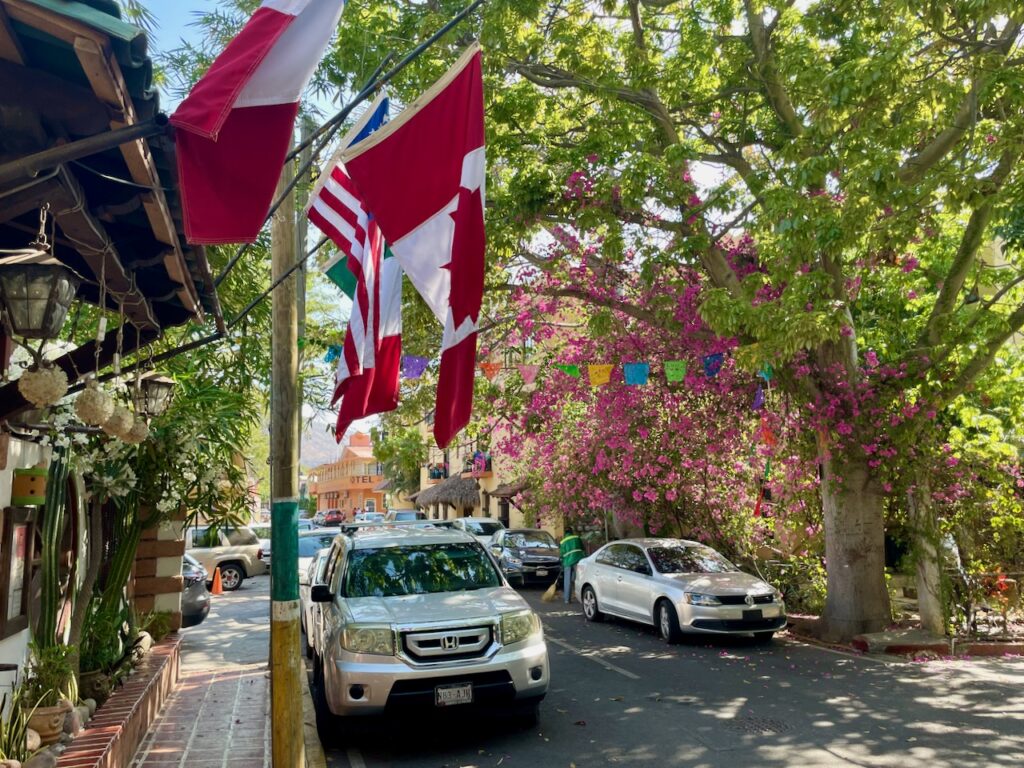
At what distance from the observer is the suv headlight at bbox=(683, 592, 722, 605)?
12.2m

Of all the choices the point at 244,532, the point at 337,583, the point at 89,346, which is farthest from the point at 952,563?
the point at 244,532

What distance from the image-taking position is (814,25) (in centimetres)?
1048

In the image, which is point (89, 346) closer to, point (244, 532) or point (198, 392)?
point (198, 392)

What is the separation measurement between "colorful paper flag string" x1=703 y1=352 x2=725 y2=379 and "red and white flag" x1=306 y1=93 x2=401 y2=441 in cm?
812

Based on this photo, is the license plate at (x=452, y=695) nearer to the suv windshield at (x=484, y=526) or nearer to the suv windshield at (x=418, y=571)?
Result: the suv windshield at (x=418, y=571)

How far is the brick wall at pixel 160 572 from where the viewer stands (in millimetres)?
11086

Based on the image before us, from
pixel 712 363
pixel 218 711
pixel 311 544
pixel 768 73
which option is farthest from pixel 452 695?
pixel 311 544

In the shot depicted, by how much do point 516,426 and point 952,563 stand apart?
355 inches

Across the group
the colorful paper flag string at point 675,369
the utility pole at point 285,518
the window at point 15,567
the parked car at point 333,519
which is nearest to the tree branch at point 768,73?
the colorful paper flag string at point 675,369

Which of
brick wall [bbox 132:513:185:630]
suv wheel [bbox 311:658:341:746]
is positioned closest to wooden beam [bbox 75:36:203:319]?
suv wheel [bbox 311:658:341:746]

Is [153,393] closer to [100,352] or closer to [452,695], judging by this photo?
[100,352]

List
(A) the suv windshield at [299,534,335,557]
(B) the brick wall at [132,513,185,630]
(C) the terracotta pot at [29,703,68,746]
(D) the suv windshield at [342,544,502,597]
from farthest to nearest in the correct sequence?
(A) the suv windshield at [299,534,335,557] < (B) the brick wall at [132,513,185,630] < (D) the suv windshield at [342,544,502,597] < (C) the terracotta pot at [29,703,68,746]

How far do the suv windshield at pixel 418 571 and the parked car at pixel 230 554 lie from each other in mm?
13704

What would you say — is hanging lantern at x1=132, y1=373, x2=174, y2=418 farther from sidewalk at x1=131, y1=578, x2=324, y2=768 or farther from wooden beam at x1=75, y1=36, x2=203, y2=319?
sidewalk at x1=131, y1=578, x2=324, y2=768
